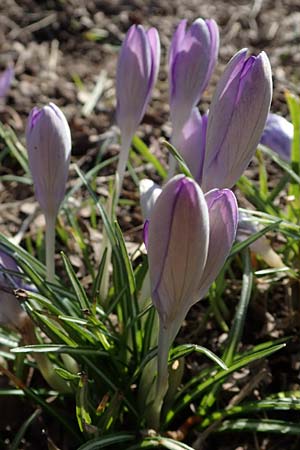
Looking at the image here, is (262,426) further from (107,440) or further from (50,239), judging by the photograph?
(50,239)

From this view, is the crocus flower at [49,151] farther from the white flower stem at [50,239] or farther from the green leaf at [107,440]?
the green leaf at [107,440]

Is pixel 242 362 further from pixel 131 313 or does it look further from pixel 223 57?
pixel 223 57

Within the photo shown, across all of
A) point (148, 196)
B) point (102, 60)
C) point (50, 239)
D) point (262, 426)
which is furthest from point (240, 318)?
point (102, 60)

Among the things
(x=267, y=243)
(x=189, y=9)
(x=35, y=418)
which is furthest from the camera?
(x=189, y=9)

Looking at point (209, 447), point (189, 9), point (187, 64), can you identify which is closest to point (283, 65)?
point (189, 9)

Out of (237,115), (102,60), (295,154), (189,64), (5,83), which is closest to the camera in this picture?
(237,115)

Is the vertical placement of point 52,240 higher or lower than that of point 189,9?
higher

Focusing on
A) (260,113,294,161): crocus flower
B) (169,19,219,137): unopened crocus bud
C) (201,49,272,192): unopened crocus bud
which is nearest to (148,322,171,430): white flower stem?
(201,49,272,192): unopened crocus bud
